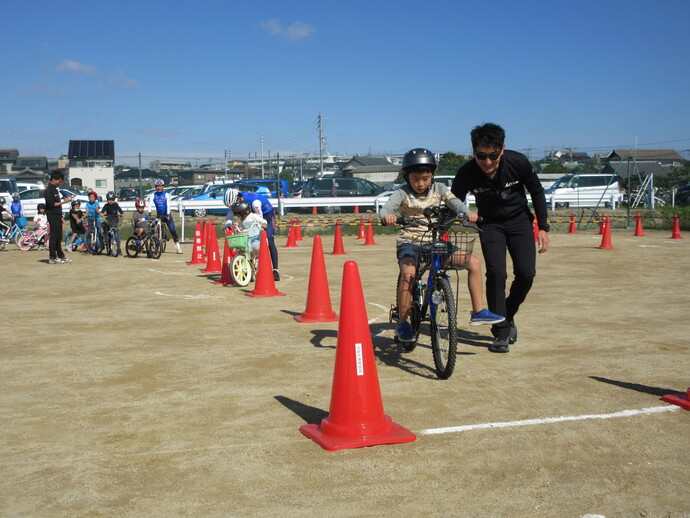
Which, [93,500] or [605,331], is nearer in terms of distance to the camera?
[93,500]

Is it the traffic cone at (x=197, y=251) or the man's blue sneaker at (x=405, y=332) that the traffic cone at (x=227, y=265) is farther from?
the man's blue sneaker at (x=405, y=332)

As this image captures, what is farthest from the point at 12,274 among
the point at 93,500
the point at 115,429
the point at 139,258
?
the point at 93,500

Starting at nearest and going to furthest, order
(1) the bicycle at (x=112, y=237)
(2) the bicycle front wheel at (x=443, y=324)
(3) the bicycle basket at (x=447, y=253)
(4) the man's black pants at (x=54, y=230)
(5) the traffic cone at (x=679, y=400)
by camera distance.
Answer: (5) the traffic cone at (x=679, y=400)
(2) the bicycle front wheel at (x=443, y=324)
(3) the bicycle basket at (x=447, y=253)
(4) the man's black pants at (x=54, y=230)
(1) the bicycle at (x=112, y=237)

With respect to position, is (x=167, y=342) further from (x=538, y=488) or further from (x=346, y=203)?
(x=346, y=203)

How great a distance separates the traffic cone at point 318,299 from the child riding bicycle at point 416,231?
7.87 ft

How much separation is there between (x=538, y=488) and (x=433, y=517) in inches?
25.6

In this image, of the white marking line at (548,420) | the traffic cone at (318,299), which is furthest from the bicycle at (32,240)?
the white marking line at (548,420)

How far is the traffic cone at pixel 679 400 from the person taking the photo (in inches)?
205

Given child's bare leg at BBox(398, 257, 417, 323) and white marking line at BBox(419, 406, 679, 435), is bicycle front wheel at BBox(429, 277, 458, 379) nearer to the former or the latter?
child's bare leg at BBox(398, 257, 417, 323)

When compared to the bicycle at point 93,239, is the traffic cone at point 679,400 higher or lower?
lower

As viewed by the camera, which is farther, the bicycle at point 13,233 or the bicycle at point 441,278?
the bicycle at point 13,233

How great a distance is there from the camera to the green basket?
498 inches

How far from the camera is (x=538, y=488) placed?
3.86m

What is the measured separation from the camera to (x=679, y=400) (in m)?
5.28
